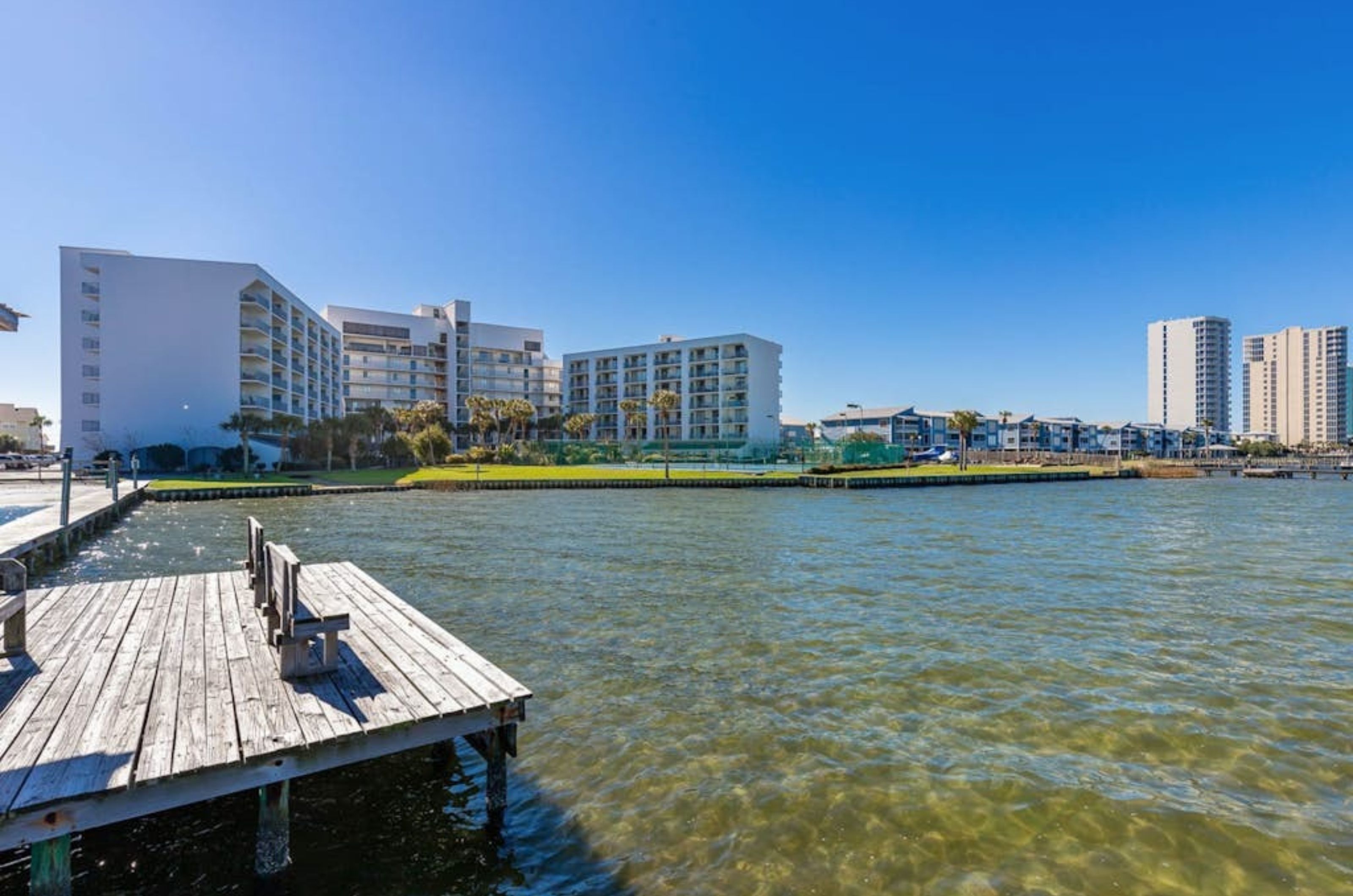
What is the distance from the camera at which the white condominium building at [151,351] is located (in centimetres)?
6462

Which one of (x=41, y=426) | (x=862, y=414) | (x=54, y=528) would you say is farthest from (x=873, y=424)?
(x=41, y=426)

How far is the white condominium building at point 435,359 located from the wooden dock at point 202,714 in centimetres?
10976

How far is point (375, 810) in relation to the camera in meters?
6.19

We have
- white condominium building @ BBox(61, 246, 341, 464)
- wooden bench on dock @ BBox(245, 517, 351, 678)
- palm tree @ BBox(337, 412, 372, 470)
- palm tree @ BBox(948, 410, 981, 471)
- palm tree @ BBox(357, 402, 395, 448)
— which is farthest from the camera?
palm tree @ BBox(948, 410, 981, 471)

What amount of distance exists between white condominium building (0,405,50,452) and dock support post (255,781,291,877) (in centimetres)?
14720

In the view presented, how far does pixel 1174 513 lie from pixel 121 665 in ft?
155

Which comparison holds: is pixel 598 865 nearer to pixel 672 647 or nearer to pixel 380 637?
pixel 380 637

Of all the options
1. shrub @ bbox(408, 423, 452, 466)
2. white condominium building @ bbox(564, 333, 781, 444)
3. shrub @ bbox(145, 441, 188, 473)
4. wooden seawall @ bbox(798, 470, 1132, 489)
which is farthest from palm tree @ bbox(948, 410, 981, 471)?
shrub @ bbox(145, 441, 188, 473)

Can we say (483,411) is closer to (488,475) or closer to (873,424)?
(488,475)

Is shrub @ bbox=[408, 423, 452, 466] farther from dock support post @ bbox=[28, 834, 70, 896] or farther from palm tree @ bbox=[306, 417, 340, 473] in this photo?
dock support post @ bbox=[28, 834, 70, 896]

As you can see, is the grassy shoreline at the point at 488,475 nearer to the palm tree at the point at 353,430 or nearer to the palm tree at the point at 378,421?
the palm tree at the point at 353,430

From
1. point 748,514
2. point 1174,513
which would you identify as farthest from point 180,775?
point 1174,513

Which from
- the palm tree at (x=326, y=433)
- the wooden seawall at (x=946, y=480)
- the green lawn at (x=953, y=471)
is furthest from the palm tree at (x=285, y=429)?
the green lawn at (x=953, y=471)

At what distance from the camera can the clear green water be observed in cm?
542
